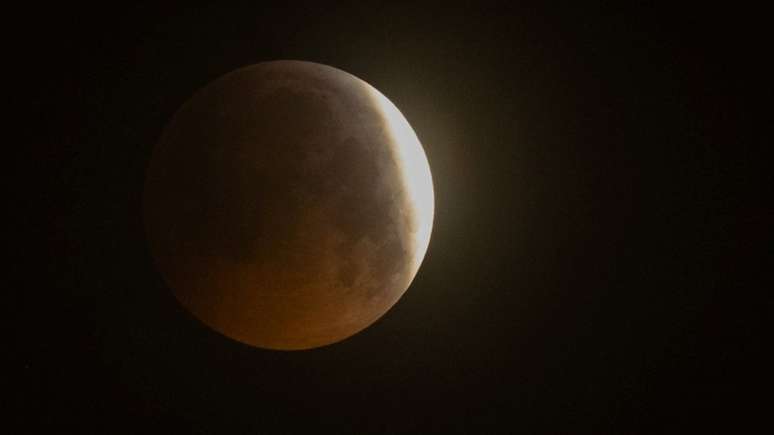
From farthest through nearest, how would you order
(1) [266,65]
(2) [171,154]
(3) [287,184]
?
(1) [266,65] → (2) [171,154] → (3) [287,184]

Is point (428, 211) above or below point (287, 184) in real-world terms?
above

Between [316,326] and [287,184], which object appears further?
[316,326]

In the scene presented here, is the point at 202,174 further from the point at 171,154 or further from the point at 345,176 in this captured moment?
the point at 345,176

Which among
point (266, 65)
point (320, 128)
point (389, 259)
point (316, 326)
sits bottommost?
point (316, 326)

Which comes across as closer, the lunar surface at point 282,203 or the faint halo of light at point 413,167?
the lunar surface at point 282,203

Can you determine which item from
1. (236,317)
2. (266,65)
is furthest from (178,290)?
(266,65)

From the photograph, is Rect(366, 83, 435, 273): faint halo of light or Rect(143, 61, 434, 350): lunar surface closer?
Rect(143, 61, 434, 350): lunar surface

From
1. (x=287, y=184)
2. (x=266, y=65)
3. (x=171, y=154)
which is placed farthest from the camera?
(x=266, y=65)

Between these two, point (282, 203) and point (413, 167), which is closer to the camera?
point (282, 203)
